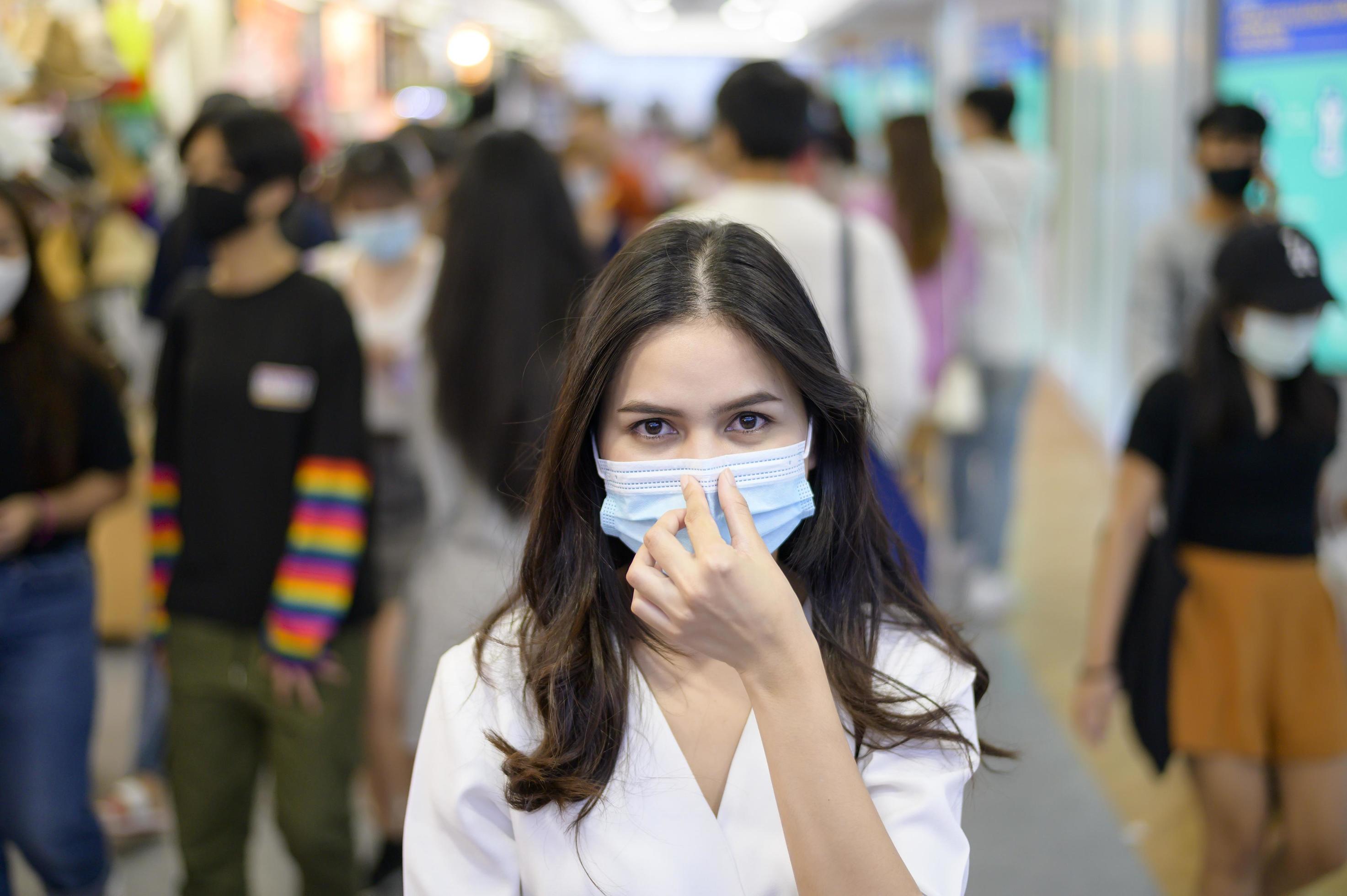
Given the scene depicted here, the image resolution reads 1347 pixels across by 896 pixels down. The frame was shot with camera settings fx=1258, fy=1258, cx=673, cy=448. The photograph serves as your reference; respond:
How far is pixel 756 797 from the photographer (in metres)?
1.34

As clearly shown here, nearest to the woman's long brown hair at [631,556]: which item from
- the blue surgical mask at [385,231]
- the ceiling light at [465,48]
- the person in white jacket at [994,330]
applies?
the blue surgical mask at [385,231]

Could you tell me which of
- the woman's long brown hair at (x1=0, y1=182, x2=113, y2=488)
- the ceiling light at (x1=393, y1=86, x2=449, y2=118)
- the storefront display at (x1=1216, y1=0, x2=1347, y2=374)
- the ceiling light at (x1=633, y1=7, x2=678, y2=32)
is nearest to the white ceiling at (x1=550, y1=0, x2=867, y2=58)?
the ceiling light at (x1=633, y1=7, x2=678, y2=32)

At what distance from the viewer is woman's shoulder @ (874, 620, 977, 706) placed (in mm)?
1417

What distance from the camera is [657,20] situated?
82.6ft

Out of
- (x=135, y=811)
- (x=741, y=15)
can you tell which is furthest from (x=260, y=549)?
(x=741, y=15)

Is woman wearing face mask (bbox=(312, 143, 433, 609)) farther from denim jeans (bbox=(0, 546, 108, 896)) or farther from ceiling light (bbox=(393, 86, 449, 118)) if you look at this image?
ceiling light (bbox=(393, 86, 449, 118))

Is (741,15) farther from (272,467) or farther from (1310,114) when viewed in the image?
(272,467)

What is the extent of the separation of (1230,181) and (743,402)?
2.80m

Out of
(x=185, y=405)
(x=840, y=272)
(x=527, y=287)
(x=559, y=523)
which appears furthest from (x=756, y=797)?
(x=840, y=272)

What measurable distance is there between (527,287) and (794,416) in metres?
1.31

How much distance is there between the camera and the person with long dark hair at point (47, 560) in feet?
7.75

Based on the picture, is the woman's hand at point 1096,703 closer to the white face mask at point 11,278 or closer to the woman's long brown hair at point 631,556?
the woman's long brown hair at point 631,556

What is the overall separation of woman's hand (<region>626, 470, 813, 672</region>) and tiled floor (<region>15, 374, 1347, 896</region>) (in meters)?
0.92

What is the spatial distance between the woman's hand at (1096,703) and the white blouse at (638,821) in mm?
1439
